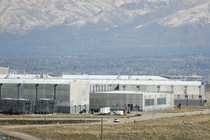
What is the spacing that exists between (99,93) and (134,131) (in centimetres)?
3678

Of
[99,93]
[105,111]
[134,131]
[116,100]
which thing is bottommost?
[134,131]

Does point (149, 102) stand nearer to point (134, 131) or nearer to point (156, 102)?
point (156, 102)

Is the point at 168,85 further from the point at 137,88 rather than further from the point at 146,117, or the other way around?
the point at 146,117

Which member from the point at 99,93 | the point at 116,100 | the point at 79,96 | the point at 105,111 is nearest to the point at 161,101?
the point at 116,100

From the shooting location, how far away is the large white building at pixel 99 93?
112 meters

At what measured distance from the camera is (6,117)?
98.6m

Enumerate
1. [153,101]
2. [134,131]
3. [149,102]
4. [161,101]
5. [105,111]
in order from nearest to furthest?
[134,131] → [105,111] → [149,102] → [153,101] → [161,101]

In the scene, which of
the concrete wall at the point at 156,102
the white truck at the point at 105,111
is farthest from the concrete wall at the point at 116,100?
the white truck at the point at 105,111

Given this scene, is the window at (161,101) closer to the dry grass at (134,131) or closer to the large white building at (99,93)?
the large white building at (99,93)

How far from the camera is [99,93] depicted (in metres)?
122

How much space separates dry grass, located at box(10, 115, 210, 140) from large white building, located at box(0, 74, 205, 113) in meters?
17.2

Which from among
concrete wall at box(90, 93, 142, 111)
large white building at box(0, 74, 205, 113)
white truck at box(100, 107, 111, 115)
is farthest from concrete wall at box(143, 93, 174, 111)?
white truck at box(100, 107, 111, 115)

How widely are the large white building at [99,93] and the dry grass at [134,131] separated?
1717 cm

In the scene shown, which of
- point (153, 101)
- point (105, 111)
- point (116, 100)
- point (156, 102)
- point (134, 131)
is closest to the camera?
point (134, 131)
